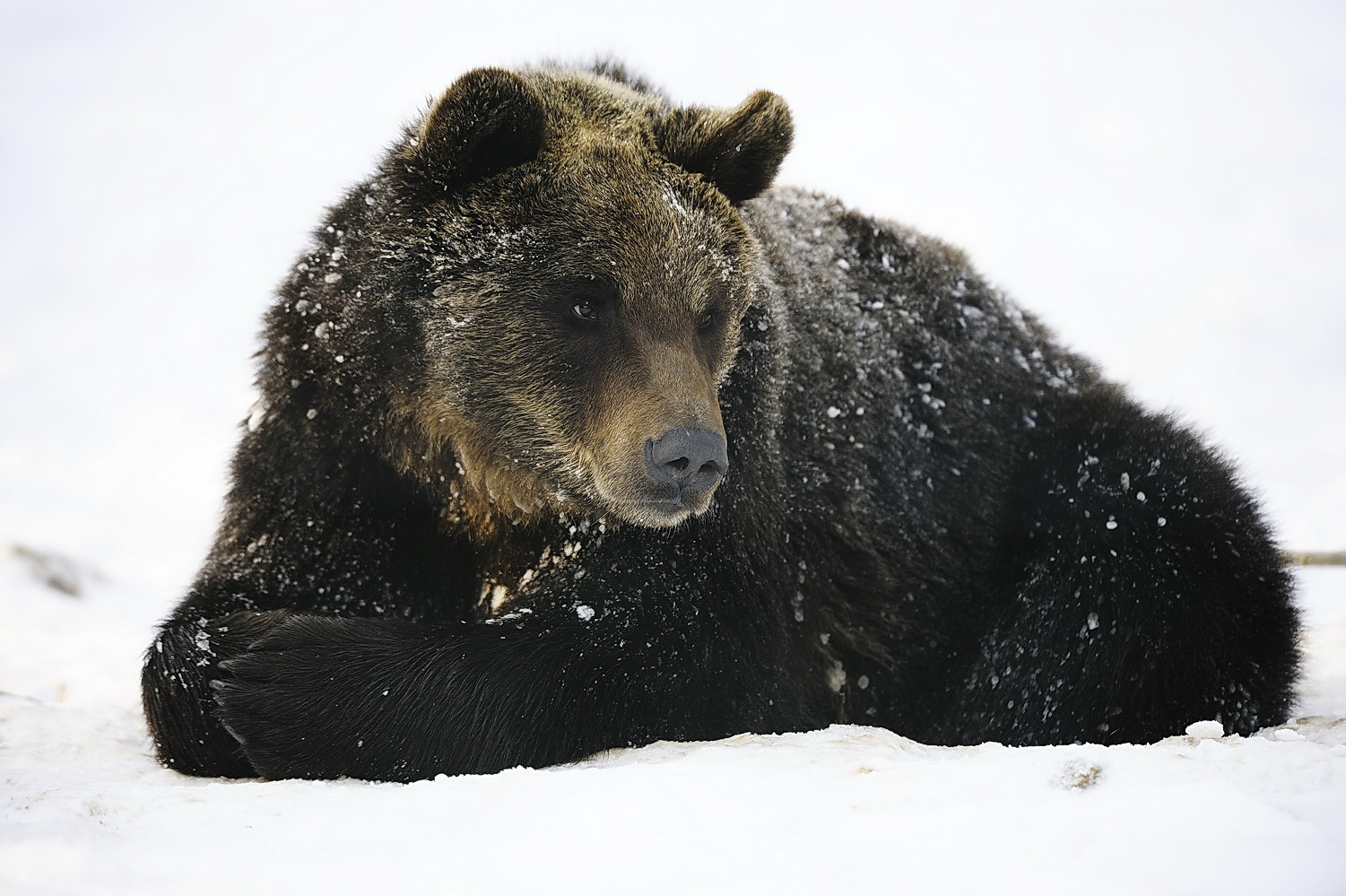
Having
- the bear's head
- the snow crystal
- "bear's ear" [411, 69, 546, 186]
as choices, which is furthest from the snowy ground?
"bear's ear" [411, 69, 546, 186]

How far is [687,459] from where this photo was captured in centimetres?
399

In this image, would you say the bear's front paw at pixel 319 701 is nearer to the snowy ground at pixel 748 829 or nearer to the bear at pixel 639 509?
the bear at pixel 639 509

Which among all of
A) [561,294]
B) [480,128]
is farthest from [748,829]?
[480,128]

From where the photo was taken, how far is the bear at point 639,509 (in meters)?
4.25

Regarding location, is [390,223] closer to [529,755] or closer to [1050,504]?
[529,755]

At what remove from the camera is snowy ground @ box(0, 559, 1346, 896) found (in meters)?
2.53

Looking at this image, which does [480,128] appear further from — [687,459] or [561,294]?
[687,459]

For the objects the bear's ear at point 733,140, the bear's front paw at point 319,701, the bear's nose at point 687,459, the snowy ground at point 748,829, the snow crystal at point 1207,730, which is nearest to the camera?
the snowy ground at point 748,829

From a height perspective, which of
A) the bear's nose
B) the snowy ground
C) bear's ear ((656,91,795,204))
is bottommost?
the snowy ground

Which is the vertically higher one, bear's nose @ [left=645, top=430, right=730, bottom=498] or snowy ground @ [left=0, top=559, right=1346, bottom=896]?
bear's nose @ [left=645, top=430, right=730, bottom=498]

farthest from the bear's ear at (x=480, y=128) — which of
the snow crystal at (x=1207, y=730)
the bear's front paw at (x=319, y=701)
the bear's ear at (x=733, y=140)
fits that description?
the snow crystal at (x=1207, y=730)

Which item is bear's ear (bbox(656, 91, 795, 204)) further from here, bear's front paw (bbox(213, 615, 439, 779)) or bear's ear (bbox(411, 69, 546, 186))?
bear's front paw (bbox(213, 615, 439, 779))

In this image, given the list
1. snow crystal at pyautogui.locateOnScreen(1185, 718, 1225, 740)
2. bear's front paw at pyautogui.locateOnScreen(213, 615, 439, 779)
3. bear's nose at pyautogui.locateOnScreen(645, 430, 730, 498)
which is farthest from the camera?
bear's front paw at pyautogui.locateOnScreen(213, 615, 439, 779)

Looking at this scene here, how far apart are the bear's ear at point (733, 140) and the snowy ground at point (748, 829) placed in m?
2.32
